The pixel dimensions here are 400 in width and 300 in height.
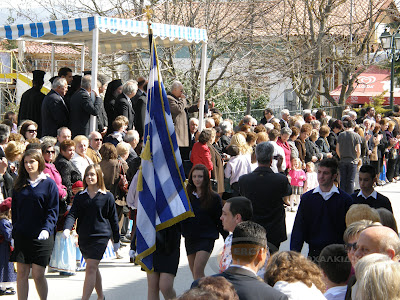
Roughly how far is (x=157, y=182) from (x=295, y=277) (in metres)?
3.23

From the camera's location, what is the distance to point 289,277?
4.29 metres

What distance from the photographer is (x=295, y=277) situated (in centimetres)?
430

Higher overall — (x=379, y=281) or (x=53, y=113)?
(x=53, y=113)

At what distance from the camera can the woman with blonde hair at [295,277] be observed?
167 inches

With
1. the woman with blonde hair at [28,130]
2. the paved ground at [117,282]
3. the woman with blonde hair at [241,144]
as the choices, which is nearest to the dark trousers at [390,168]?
the woman with blonde hair at [241,144]

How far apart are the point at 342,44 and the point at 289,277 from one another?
24.9m

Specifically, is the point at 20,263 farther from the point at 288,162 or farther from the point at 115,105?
the point at 288,162

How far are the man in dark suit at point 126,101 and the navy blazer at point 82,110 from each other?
0.96 meters

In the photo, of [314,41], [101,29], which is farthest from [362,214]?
[314,41]

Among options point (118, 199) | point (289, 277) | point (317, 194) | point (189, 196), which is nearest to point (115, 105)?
point (118, 199)

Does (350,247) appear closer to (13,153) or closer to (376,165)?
(13,153)

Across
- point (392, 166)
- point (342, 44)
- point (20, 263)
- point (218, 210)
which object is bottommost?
point (392, 166)

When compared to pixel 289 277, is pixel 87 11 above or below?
above

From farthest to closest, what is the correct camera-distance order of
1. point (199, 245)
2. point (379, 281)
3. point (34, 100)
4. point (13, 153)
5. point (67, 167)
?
point (34, 100) < point (67, 167) < point (13, 153) < point (199, 245) < point (379, 281)
